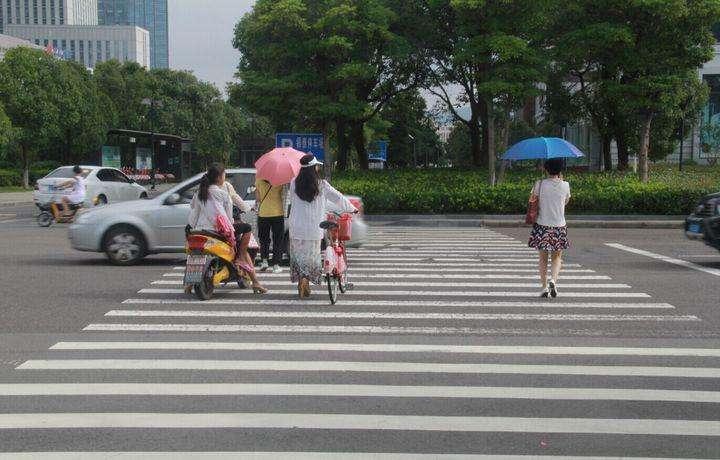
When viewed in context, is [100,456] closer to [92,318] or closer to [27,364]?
[27,364]

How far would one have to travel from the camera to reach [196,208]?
10.5 m

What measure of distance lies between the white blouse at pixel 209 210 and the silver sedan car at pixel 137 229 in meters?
3.59

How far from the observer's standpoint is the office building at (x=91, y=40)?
594ft

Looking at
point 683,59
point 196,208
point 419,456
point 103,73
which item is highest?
point 103,73

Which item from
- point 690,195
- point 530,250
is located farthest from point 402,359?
point 690,195

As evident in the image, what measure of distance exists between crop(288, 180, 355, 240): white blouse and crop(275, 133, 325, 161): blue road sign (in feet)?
A: 73.4

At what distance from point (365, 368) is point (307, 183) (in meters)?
3.64

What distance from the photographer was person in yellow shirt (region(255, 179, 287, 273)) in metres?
12.9

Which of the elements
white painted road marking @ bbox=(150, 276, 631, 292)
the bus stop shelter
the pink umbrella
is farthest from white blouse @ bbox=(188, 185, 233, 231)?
the bus stop shelter

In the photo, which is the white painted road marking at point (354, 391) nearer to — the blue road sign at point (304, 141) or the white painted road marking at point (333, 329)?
the white painted road marking at point (333, 329)

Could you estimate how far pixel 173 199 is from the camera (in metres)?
14.1

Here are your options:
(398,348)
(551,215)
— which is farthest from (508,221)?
(398,348)

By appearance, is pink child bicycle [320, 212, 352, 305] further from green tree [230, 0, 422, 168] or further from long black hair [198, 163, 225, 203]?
green tree [230, 0, 422, 168]

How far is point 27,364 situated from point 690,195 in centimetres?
2280
